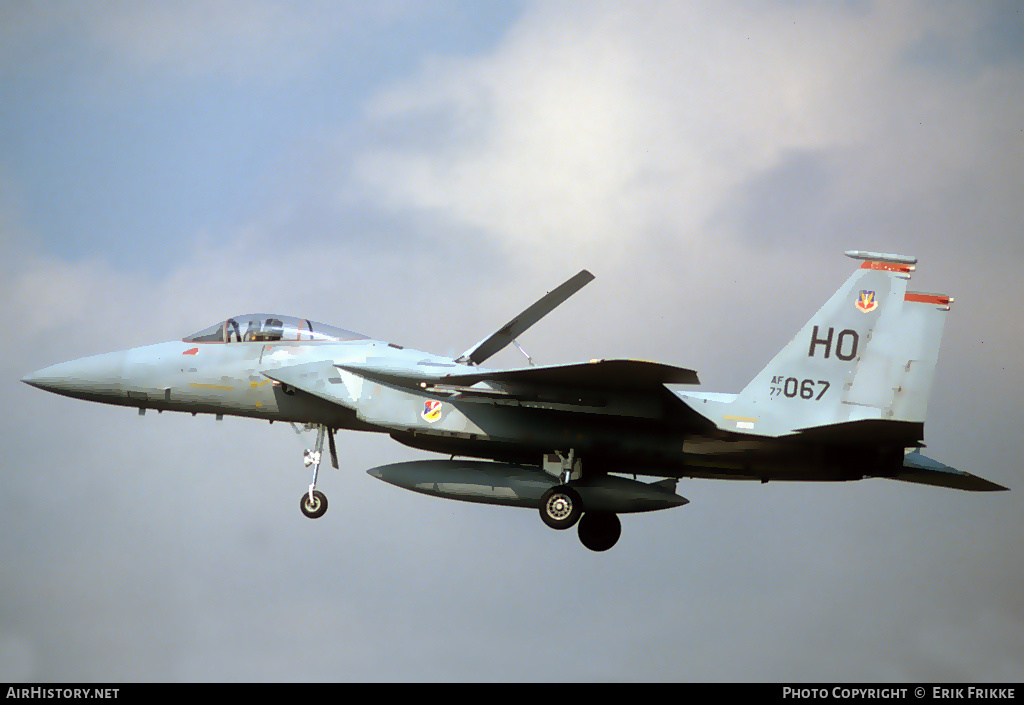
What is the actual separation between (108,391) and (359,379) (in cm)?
451

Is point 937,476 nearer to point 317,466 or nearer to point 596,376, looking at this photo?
point 596,376

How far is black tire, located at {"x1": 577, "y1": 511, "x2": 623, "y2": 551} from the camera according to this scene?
869 inches

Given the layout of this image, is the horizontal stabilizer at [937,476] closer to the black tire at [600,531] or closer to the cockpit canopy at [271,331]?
the black tire at [600,531]

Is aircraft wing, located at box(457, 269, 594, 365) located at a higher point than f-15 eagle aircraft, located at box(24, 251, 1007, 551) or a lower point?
higher

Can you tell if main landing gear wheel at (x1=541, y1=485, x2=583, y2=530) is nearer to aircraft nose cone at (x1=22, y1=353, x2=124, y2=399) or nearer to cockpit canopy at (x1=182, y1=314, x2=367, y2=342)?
cockpit canopy at (x1=182, y1=314, x2=367, y2=342)

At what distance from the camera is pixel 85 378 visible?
70.1 ft

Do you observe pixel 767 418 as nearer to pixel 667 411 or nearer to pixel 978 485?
pixel 667 411

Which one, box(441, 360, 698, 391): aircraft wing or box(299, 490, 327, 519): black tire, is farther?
box(299, 490, 327, 519): black tire

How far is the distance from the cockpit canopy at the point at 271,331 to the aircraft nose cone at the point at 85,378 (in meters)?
1.52

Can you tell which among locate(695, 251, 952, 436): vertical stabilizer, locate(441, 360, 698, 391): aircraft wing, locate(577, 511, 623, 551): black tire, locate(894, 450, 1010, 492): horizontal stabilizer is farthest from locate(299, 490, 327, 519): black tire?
locate(894, 450, 1010, 492): horizontal stabilizer

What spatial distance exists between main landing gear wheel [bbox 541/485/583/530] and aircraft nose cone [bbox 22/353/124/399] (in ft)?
24.8

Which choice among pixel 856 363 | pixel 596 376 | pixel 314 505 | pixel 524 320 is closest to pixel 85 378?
pixel 314 505
